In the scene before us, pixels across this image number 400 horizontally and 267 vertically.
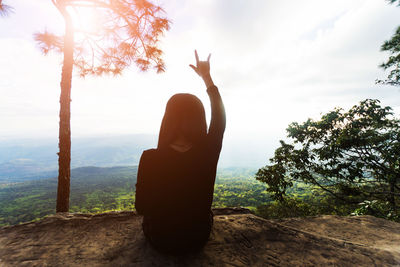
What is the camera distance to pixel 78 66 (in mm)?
7062

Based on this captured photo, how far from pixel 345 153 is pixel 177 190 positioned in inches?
339

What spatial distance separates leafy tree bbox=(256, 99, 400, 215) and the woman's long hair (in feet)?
22.3

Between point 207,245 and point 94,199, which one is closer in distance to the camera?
point 207,245

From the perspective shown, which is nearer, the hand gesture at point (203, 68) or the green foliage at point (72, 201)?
the hand gesture at point (203, 68)

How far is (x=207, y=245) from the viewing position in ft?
9.50

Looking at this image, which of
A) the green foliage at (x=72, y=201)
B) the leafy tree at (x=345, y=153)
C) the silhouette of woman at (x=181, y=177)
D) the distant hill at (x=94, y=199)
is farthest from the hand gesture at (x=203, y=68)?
the green foliage at (x=72, y=201)

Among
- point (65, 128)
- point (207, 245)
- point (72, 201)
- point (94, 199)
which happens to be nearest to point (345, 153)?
point (207, 245)

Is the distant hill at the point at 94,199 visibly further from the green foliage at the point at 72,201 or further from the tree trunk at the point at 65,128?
the tree trunk at the point at 65,128

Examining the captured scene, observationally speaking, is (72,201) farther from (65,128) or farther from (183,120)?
(183,120)

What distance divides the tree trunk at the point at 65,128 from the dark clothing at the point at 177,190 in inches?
165

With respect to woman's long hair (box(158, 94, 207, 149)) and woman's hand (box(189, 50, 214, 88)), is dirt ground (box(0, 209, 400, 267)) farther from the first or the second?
woman's hand (box(189, 50, 214, 88))

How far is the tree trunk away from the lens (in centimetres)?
509

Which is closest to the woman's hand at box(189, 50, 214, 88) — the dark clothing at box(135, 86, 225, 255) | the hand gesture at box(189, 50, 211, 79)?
the hand gesture at box(189, 50, 211, 79)

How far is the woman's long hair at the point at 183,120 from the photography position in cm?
263
